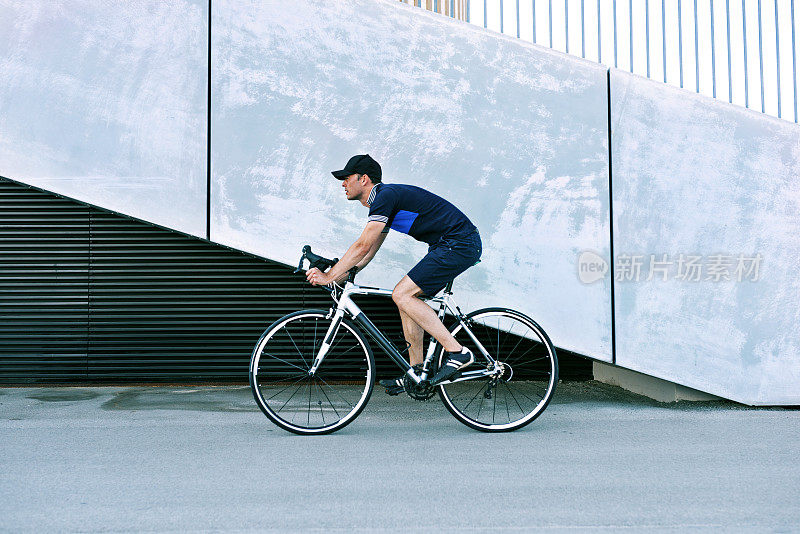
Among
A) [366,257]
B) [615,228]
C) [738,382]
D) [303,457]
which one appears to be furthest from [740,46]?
[303,457]

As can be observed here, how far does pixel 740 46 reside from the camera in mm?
6305

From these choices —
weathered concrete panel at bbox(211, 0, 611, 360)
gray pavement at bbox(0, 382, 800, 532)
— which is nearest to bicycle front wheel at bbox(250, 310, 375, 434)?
gray pavement at bbox(0, 382, 800, 532)

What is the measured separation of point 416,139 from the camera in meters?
5.84

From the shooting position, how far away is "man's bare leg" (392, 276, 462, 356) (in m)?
4.76

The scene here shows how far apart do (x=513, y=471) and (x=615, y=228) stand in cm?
248

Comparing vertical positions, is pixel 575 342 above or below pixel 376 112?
below

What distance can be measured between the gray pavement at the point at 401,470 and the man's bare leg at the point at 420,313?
598 millimetres

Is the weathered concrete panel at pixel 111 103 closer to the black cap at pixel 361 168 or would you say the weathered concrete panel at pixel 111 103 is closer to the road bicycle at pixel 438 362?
the road bicycle at pixel 438 362

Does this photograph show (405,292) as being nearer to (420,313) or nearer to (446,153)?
(420,313)

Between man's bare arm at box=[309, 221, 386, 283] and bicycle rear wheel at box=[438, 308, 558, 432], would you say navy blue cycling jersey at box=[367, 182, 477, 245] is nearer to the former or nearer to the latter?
man's bare arm at box=[309, 221, 386, 283]

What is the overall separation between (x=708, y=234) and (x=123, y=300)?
4983mm

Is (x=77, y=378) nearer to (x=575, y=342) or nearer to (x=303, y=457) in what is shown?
(x=303, y=457)

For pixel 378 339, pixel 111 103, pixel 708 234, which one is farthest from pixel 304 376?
pixel 708 234

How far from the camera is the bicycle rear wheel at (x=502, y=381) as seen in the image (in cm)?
496
